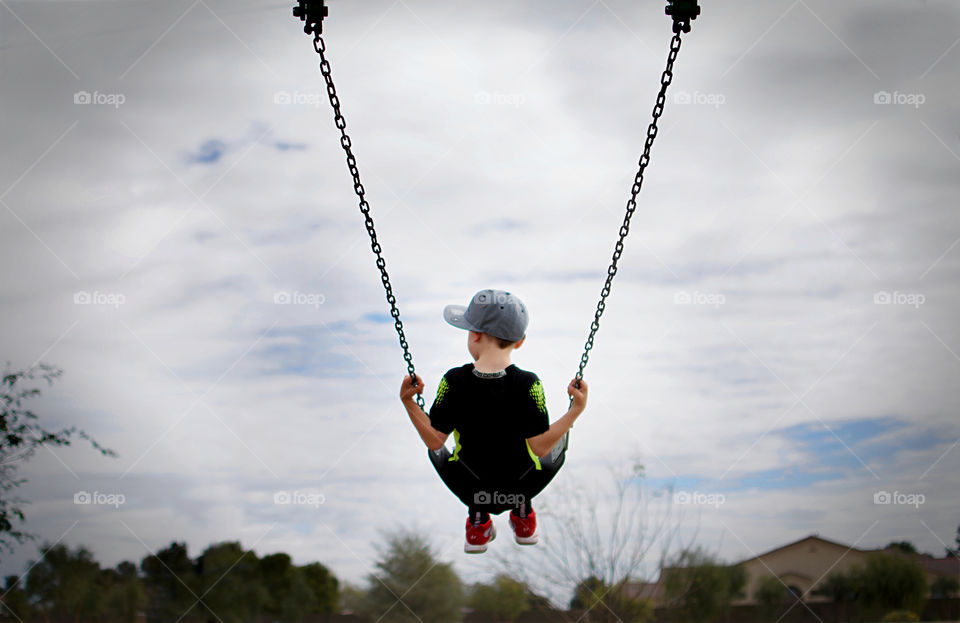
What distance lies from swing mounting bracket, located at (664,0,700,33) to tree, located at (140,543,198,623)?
1084 cm

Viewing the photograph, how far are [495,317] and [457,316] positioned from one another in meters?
0.19

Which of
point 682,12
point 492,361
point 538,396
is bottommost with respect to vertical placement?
point 538,396

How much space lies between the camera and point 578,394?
3758mm

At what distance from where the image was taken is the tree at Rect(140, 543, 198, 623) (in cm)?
1208

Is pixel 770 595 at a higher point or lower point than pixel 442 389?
higher

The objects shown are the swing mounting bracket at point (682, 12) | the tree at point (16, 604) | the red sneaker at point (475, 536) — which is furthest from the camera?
the tree at point (16, 604)

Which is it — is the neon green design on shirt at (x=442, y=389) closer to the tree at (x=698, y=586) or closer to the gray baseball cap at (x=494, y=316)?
the gray baseball cap at (x=494, y=316)

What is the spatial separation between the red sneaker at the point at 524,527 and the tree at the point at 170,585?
9421mm

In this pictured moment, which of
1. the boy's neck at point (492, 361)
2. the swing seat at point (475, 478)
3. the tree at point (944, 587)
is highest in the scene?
the tree at point (944, 587)

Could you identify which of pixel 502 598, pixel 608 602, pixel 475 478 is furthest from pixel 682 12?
pixel 502 598

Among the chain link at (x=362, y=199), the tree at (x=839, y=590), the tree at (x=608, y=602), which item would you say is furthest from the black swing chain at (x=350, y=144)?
the tree at (x=839, y=590)

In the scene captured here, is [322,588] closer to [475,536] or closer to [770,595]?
[770,595]

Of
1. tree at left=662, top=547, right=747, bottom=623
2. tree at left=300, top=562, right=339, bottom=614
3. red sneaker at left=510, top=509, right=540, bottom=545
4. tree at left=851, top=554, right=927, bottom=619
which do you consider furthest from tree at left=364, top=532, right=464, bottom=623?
red sneaker at left=510, top=509, right=540, bottom=545

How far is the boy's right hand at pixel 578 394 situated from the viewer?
3.74 metres
